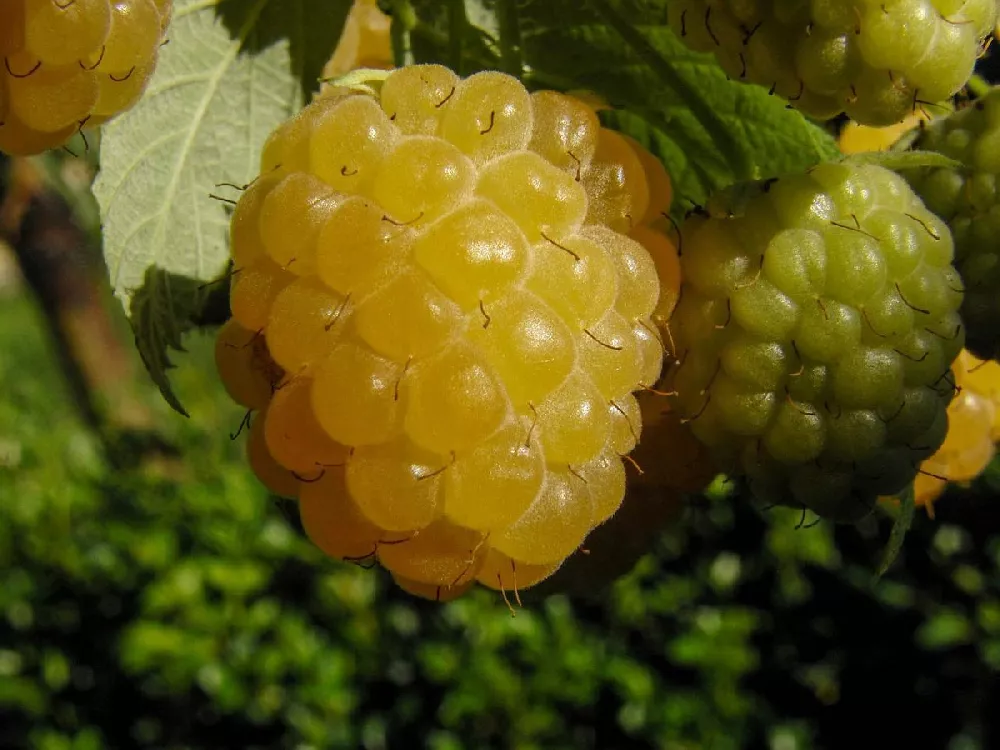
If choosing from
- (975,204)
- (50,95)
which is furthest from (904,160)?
(50,95)

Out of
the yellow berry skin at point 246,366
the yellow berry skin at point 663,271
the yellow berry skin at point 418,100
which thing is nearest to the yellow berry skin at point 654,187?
the yellow berry skin at point 663,271

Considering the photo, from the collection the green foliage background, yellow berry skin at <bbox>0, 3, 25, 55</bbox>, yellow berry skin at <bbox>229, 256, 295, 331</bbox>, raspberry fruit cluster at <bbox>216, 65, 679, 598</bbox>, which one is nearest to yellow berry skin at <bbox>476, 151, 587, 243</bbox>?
raspberry fruit cluster at <bbox>216, 65, 679, 598</bbox>

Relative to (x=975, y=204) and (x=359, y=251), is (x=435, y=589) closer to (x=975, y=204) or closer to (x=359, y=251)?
(x=359, y=251)

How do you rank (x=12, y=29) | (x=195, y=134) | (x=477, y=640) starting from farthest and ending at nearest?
(x=477, y=640) → (x=195, y=134) → (x=12, y=29)

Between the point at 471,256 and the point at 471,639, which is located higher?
the point at 471,256

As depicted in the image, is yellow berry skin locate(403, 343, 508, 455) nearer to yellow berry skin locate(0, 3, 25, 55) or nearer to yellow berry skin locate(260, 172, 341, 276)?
yellow berry skin locate(260, 172, 341, 276)

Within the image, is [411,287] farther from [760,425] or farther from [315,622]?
[315,622]
